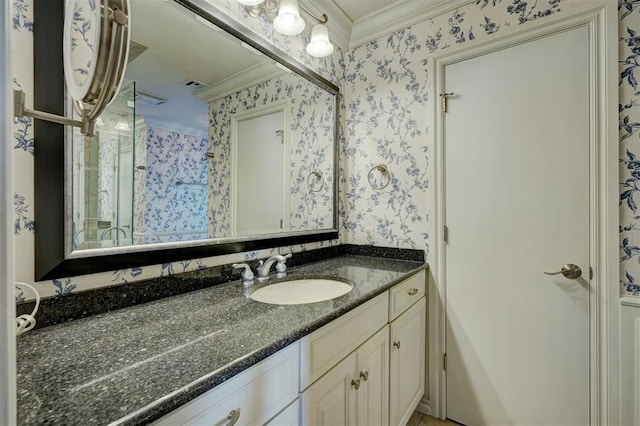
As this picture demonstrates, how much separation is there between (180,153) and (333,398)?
106 centimetres

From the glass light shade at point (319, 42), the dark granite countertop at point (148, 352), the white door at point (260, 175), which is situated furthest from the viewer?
the glass light shade at point (319, 42)

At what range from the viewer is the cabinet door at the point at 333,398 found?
857 millimetres

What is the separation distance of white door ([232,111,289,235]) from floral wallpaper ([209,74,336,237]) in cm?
6

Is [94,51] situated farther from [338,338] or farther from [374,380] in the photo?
[374,380]

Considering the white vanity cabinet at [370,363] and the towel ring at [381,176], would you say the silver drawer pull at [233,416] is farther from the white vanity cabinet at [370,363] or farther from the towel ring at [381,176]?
the towel ring at [381,176]

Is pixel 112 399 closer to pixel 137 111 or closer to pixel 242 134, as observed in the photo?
pixel 137 111

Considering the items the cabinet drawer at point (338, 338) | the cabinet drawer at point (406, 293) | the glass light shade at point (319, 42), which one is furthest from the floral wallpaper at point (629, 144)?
the glass light shade at point (319, 42)

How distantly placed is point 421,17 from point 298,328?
1.87 m

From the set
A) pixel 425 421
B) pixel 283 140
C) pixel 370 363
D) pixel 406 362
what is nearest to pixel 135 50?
pixel 283 140

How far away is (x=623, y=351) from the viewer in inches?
49.0

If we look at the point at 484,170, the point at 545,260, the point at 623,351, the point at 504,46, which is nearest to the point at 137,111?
the point at 484,170

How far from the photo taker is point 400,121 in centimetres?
183

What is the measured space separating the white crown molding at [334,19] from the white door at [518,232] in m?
0.73

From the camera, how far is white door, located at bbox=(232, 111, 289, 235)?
56.4 inches
